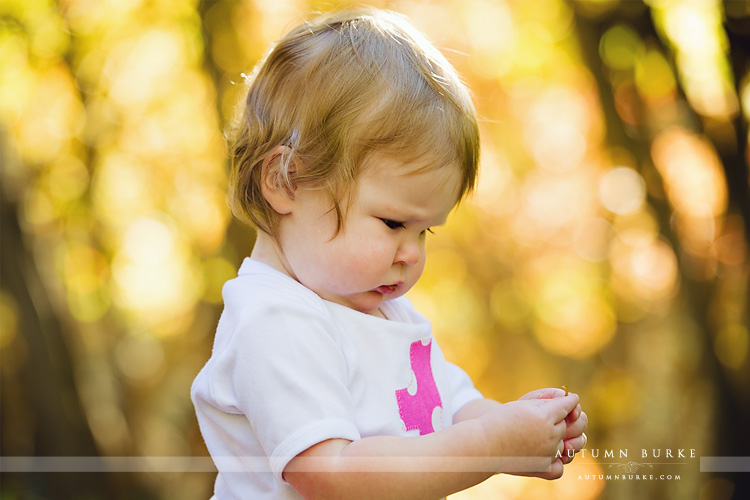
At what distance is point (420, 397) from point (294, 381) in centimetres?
25

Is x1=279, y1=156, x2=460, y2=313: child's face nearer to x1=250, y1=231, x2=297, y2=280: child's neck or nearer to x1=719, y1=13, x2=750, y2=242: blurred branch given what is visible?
x1=250, y1=231, x2=297, y2=280: child's neck

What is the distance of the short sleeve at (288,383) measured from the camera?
31.3 inches

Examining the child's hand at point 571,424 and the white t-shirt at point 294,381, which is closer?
the white t-shirt at point 294,381

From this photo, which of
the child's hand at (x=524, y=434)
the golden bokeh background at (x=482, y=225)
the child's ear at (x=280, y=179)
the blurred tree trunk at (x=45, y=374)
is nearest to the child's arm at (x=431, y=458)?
the child's hand at (x=524, y=434)

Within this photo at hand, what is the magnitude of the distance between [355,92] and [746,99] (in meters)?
1.61

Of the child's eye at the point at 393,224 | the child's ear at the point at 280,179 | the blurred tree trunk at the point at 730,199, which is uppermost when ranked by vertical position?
the child's ear at the point at 280,179

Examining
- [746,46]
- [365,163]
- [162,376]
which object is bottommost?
[162,376]

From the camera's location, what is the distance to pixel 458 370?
1.22m

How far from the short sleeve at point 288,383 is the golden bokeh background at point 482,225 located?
125cm

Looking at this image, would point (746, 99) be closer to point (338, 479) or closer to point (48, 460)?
point (338, 479)

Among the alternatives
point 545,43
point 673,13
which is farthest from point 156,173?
point 673,13

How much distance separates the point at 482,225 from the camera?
2.79 metres

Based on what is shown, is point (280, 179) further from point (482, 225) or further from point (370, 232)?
point (482, 225)

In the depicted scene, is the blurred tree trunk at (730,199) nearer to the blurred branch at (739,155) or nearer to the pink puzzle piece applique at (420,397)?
the blurred branch at (739,155)
